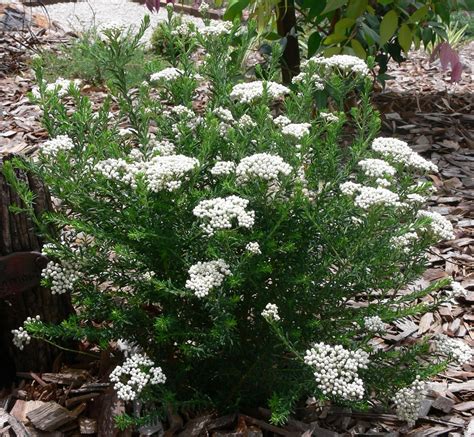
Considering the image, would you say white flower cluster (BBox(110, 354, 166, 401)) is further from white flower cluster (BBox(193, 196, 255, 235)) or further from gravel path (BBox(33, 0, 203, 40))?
gravel path (BBox(33, 0, 203, 40))

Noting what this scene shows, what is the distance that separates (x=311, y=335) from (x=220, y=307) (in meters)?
0.33

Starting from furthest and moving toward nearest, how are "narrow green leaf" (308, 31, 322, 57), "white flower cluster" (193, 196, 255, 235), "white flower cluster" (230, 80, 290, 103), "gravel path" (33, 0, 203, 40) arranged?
"gravel path" (33, 0, 203, 40) < "narrow green leaf" (308, 31, 322, 57) < "white flower cluster" (230, 80, 290, 103) < "white flower cluster" (193, 196, 255, 235)

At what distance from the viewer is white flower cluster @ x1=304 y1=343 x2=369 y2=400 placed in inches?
65.6

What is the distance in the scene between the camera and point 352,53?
11.3ft

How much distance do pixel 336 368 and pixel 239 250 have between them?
0.42 m

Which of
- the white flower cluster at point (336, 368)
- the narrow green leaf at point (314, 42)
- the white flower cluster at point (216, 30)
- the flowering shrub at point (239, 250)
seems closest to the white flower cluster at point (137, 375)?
the flowering shrub at point (239, 250)

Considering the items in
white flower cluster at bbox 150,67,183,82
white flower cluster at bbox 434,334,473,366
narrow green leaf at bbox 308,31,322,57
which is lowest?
white flower cluster at bbox 434,334,473,366

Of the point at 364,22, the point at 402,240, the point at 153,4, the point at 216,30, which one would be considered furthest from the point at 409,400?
the point at 364,22

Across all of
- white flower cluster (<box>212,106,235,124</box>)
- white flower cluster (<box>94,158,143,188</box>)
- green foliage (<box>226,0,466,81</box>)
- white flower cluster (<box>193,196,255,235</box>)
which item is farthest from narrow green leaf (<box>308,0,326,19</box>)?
white flower cluster (<box>193,196,255,235</box>)

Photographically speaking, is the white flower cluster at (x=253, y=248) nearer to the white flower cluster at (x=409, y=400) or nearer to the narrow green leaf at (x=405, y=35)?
the white flower cluster at (x=409, y=400)

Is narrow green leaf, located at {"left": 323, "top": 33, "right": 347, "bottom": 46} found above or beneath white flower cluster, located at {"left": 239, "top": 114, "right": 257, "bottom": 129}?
beneath

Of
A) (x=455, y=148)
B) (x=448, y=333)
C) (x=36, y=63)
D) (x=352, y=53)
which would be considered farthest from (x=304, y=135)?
(x=455, y=148)

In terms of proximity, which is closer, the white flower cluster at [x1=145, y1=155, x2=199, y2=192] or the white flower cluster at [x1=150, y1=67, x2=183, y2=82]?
the white flower cluster at [x1=145, y1=155, x2=199, y2=192]

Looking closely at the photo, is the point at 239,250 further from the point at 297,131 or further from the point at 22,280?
the point at 22,280
